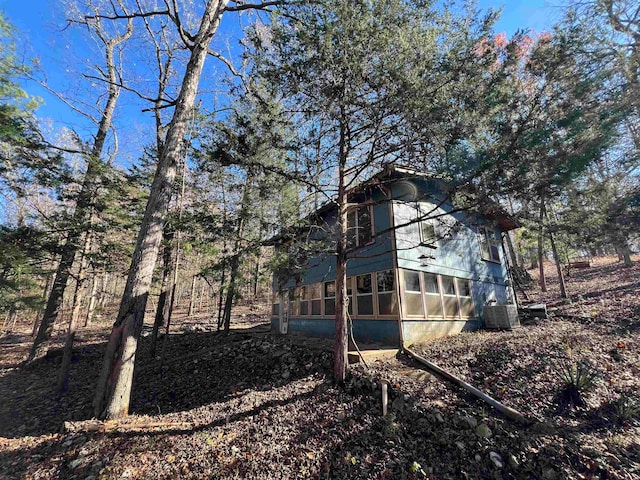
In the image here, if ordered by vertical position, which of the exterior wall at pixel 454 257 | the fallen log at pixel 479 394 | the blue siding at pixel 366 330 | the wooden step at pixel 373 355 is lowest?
the fallen log at pixel 479 394

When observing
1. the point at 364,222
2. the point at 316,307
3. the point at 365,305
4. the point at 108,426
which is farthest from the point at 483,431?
the point at 316,307

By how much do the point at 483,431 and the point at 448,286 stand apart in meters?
6.37

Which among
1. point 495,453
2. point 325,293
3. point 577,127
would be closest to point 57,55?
point 325,293

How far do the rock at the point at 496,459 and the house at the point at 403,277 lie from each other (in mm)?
3956

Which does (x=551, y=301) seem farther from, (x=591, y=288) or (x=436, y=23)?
(x=436, y=23)

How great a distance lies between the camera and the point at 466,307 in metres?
10.2

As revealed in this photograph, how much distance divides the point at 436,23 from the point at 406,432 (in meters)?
6.87

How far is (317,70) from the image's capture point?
16.4 ft

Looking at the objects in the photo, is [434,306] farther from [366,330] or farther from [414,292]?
[366,330]

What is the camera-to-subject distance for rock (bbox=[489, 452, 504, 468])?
3381 millimetres

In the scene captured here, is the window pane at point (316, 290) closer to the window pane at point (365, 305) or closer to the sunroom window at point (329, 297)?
the sunroom window at point (329, 297)

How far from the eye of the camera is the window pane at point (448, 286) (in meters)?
9.56

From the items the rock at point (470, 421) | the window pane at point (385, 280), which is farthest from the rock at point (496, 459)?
the window pane at point (385, 280)

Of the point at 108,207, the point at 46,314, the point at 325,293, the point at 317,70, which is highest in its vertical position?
the point at 317,70
